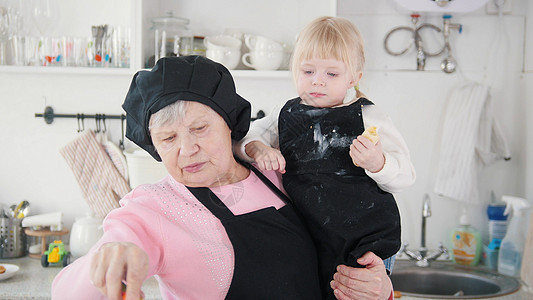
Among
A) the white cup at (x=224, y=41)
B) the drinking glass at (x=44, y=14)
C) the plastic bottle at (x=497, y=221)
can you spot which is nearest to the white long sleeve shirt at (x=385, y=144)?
the white cup at (x=224, y=41)

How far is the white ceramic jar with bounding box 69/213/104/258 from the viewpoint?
2518mm

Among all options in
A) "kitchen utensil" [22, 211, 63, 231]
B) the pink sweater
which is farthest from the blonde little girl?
"kitchen utensil" [22, 211, 63, 231]

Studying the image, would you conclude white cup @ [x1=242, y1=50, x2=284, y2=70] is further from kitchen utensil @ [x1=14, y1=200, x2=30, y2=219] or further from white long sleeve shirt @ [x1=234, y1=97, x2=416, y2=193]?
kitchen utensil @ [x1=14, y1=200, x2=30, y2=219]

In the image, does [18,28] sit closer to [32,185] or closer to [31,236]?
[32,185]

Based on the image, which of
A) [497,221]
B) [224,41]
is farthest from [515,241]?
[224,41]

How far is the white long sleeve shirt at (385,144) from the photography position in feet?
4.31

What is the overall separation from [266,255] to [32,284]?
1395 mm

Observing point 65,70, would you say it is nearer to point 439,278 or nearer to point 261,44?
point 261,44

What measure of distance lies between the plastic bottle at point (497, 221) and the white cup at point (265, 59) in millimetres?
1162

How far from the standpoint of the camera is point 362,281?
130 centimetres

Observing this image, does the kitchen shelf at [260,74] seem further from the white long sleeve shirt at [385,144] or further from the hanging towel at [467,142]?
the white long sleeve shirt at [385,144]

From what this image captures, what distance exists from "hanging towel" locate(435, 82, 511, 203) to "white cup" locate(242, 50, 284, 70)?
2.70 feet

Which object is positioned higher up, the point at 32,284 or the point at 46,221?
the point at 46,221

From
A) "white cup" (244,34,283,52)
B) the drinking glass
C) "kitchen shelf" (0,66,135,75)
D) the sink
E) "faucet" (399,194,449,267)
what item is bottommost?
the sink
